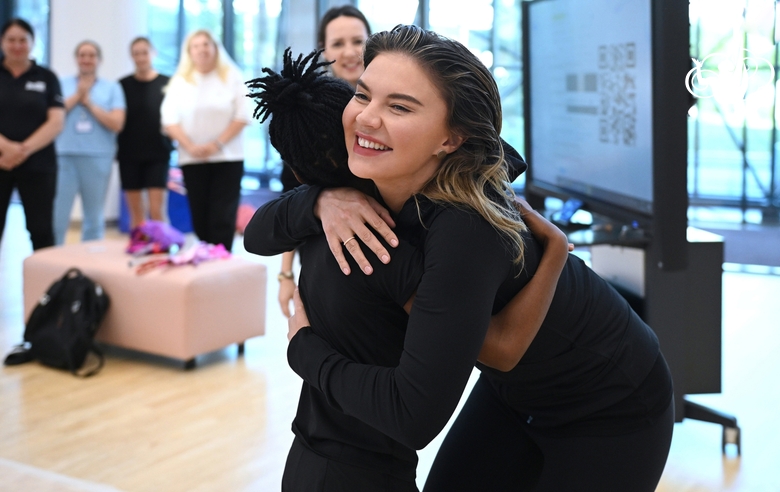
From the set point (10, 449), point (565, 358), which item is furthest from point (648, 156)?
point (10, 449)

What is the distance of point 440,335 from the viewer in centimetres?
124

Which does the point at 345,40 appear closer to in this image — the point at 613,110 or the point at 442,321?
the point at 613,110

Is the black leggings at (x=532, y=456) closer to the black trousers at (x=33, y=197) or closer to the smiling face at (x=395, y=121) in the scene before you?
the smiling face at (x=395, y=121)

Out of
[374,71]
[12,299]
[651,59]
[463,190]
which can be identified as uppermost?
[651,59]

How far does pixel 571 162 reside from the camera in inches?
145

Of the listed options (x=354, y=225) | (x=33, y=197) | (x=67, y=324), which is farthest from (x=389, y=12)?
(x=354, y=225)

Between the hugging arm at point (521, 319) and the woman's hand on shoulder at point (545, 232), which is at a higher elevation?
the woman's hand on shoulder at point (545, 232)

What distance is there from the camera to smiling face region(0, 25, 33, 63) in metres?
4.82

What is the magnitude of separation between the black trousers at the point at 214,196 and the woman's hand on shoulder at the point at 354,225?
418 centimetres

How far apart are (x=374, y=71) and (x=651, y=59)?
1.61 metres

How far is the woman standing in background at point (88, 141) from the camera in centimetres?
636

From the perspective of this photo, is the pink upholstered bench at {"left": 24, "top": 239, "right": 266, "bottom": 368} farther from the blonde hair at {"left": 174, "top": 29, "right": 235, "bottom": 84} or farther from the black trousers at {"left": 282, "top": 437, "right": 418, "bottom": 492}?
the black trousers at {"left": 282, "top": 437, "right": 418, "bottom": 492}

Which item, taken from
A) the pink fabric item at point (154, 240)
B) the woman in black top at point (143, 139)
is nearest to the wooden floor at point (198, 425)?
the pink fabric item at point (154, 240)

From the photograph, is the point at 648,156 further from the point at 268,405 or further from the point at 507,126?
the point at 507,126
